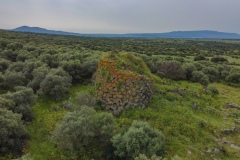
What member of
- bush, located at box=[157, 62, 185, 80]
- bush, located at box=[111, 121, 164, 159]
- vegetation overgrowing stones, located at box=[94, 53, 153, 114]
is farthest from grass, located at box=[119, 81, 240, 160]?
bush, located at box=[157, 62, 185, 80]

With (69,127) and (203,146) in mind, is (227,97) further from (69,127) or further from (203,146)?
(69,127)

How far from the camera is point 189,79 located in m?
39.9

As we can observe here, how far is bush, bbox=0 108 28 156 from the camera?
1647 cm

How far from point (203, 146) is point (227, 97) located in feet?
57.0

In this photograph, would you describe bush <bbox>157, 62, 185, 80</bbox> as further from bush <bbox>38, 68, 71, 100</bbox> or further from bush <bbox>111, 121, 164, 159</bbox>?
bush <bbox>111, 121, 164, 159</bbox>

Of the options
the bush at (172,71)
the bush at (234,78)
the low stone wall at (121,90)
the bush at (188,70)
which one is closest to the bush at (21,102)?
the low stone wall at (121,90)

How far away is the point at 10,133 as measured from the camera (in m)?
16.9

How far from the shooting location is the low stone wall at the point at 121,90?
2275 centimetres

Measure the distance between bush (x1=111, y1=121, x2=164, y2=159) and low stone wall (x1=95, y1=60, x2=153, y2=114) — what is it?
6.10 m

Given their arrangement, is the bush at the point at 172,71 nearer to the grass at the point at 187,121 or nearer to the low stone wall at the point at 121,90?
the grass at the point at 187,121

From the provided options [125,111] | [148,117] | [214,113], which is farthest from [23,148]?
[214,113]

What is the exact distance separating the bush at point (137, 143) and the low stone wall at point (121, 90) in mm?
6102

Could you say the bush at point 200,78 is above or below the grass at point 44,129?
above

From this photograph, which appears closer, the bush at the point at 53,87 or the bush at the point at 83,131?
the bush at the point at 83,131
